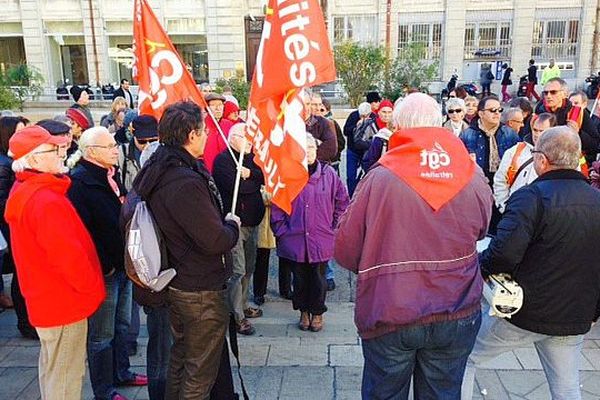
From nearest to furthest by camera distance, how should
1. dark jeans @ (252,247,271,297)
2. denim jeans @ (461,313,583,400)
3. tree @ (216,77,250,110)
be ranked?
denim jeans @ (461,313,583,400) → dark jeans @ (252,247,271,297) → tree @ (216,77,250,110)

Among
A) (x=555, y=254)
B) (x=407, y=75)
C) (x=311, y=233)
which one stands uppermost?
(x=407, y=75)

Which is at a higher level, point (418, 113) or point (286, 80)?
point (286, 80)

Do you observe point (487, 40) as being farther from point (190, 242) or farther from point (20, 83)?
point (190, 242)

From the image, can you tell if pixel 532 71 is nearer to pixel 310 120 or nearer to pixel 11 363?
pixel 310 120

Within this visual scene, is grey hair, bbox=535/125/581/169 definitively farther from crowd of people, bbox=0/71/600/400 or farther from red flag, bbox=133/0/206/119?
red flag, bbox=133/0/206/119

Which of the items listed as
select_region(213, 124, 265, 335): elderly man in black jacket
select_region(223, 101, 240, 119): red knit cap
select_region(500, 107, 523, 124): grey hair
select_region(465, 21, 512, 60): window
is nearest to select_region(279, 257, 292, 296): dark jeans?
select_region(213, 124, 265, 335): elderly man in black jacket

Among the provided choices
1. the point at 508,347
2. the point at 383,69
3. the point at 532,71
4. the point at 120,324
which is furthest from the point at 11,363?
the point at 532,71

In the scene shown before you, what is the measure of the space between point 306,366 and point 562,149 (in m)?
2.42

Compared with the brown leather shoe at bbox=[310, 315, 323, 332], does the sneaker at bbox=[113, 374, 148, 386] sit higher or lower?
lower

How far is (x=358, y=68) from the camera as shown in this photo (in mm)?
17375

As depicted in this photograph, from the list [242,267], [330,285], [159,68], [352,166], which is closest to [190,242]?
[242,267]

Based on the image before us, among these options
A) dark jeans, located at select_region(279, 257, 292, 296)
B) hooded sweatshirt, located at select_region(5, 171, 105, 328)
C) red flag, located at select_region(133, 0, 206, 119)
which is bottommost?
dark jeans, located at select_region(279, 257, 292, 296)

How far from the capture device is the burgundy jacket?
237cm

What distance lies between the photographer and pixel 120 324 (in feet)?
12.6
